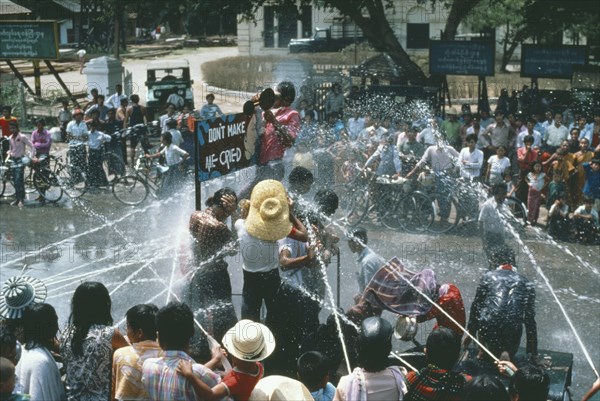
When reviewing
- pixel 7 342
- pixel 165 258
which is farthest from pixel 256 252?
pixel 165 258

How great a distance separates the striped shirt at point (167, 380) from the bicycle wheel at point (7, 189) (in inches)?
481

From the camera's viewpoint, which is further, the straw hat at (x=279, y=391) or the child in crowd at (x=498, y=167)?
the child in crowd at (x=498, y=167)

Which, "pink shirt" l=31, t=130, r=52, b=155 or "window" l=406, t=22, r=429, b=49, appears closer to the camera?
"pink shirt" l=31, t=130, r=52, b=155

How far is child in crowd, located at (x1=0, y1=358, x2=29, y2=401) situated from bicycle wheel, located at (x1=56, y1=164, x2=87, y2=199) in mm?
12130

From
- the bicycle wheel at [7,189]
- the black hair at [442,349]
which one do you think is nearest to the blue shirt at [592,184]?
the black hair at [442,349]

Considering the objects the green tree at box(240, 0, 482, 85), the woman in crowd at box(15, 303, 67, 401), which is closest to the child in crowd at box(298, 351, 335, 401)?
the woman in crowd at box(15, 303, 67, 401)

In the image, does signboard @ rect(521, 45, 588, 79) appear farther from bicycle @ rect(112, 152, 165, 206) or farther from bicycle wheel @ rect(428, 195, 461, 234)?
bicycle @ rect(112, 152, 165, 206)

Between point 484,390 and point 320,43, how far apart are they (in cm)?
3864

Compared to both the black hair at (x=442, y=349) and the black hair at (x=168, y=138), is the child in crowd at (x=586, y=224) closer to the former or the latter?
the black hair at (x=168, y=138)

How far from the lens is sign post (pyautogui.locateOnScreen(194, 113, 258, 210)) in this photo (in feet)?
26.2

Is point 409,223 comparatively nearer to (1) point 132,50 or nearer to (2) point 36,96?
(2) point 36,96

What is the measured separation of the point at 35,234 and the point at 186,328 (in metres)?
9.79

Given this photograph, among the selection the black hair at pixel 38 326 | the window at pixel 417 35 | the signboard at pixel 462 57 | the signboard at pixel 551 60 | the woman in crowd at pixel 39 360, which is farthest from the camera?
the window at pixel 417 35

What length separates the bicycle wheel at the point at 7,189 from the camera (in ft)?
54.5
